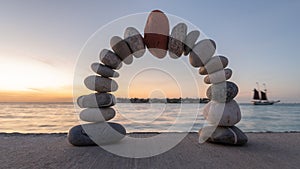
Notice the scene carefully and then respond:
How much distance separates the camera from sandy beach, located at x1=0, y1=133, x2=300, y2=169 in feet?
Result: 11.7

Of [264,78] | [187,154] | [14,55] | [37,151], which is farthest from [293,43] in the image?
[14,55]

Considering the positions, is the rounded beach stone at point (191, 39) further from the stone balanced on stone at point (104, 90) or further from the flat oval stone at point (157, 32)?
the stone balanced on stone at point (104, 90)

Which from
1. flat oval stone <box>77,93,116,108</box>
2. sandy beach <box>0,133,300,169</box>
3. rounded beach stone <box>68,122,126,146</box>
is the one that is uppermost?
flat oval stone <box>77,93,116,108</box>

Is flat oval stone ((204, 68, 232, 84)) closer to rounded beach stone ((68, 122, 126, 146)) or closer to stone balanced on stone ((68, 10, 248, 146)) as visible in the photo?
stone balanced on stone ((68, 10, 248, 146))

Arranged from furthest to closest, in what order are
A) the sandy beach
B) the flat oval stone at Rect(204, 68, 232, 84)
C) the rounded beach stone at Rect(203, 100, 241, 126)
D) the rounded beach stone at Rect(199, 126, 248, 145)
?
the flat oval stone at Rect(204, 68, 232, 84), the rounded beach stone at Rect(203, 100, 241, 126), the rounded beach stone at Rect(199, 126, 248, 145), the sandy beach

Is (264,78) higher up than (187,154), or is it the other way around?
(264,78)

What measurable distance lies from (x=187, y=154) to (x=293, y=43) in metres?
7.18

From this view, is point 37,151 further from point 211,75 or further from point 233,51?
point 233,51

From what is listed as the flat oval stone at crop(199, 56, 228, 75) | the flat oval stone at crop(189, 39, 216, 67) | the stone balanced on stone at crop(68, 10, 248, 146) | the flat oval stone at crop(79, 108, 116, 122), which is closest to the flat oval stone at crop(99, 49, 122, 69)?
the stone balanced on stone at crop(68, 10, 248, 146)

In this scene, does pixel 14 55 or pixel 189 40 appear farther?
pixel 14 55

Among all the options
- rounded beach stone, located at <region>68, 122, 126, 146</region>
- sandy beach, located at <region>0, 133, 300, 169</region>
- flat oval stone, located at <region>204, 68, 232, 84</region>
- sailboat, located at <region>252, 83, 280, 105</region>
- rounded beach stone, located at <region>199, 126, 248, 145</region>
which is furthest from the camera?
sailboat, located at <region>252, 83, 280, 105</region>

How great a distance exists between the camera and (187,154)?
4254 millimetres

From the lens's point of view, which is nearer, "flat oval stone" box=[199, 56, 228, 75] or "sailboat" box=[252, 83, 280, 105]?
"flat oval stone" box=[199, 56, 228, 75]

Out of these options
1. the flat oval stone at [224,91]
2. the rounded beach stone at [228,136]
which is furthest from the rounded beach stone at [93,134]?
the flat oval stone at [224,91]
